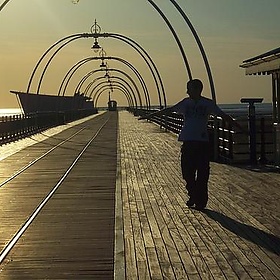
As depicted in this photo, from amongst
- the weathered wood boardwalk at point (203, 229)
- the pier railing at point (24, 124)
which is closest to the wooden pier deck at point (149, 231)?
the weathered wood boardwalk at point (203, 229)

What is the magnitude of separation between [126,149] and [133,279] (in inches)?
755

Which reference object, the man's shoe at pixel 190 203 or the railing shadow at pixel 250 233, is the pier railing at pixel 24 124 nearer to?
the man's shoe at pixel 190 203

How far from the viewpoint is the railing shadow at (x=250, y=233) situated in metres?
7.66

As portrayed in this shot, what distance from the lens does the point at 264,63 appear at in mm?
15383

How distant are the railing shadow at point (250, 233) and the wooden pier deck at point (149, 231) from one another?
1cm

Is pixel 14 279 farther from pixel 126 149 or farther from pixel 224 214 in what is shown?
pixel 126 149

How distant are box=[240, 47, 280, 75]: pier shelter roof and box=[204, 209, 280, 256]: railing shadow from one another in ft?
18.5

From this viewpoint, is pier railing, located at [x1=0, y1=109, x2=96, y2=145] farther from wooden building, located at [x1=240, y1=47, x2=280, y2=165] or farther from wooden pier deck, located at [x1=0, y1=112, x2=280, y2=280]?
wooden pier deck, located at [x1=0, y1=112, x2=280, y2=280]

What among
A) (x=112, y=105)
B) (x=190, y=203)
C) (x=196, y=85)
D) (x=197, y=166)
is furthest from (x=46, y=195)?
(x=112, y=105)

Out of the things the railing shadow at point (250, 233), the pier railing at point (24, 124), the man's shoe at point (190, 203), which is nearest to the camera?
the railing shadow at point (250, 233)

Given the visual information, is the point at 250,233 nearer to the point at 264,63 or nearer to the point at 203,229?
the point at 203,229

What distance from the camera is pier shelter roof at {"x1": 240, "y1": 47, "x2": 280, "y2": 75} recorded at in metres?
14.6

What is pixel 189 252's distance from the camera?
292 inches

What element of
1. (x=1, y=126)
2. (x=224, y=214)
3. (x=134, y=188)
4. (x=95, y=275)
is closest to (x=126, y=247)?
(x=95, y=275)
